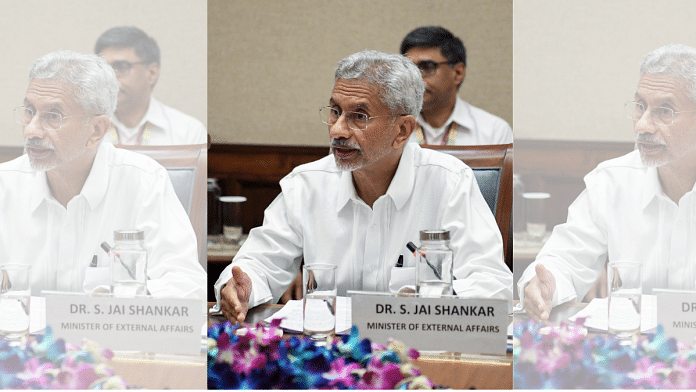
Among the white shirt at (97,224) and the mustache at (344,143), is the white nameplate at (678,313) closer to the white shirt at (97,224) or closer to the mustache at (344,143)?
the mustache at (344,143)

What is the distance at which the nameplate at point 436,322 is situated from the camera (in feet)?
3.06

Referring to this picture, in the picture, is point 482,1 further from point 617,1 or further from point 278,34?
point 278,34

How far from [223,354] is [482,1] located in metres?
0.87

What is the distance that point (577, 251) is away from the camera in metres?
1.03

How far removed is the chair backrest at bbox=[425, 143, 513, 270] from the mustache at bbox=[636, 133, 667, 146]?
0.23 metres

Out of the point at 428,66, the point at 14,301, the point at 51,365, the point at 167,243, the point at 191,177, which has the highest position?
the point at 428,66

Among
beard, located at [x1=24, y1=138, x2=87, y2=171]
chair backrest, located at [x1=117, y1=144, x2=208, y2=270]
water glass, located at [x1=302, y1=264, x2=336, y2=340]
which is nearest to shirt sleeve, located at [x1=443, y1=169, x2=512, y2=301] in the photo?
water glass, located at [x1=302, y1=264, x2=336, y2=340]

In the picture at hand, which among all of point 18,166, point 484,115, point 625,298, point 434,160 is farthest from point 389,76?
point 18,166

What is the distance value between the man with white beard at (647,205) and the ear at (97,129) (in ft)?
2.49

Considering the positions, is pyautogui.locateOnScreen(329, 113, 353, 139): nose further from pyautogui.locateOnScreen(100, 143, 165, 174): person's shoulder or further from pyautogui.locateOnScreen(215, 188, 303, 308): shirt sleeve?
pyautogui.locateOnScreen(100, 143, 165, 174): person's shoulder

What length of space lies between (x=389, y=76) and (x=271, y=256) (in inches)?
18.2

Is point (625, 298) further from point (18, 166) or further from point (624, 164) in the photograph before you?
point (18, 166)

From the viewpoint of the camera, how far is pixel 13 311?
106cm

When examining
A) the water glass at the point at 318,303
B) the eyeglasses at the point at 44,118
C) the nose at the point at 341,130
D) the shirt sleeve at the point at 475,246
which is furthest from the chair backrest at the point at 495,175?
the eyeglasses at the point at 44,118
